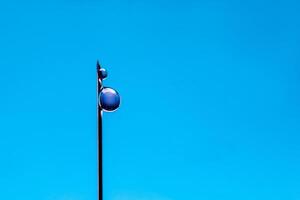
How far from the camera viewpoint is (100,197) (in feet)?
22.1

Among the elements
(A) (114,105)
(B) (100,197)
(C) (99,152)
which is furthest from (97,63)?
(B) (100,197)

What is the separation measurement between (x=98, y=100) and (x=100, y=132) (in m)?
0.49

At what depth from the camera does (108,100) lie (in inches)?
283

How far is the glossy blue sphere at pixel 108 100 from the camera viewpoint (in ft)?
23.5

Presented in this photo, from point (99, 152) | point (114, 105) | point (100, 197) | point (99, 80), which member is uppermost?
point (99, 80)

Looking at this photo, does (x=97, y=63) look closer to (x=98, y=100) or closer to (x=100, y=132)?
(x=98, y=100)

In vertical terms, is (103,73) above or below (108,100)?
above

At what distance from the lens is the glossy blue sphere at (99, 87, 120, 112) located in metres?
7.18

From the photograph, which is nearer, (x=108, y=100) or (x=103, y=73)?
(x=108, y=100)

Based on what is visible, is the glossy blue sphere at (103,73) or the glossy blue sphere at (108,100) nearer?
the glossy blue sphere at (108,100)

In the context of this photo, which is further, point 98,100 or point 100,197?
point 98,100

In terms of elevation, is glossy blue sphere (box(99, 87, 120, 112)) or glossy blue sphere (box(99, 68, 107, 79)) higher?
glossy blue sphere (box(99, 68, 107, 79))

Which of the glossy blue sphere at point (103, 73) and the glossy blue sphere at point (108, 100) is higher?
the glossy blue sphere at point (103, 73)

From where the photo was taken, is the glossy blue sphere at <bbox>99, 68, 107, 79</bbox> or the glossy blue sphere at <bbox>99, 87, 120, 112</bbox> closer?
the glossy blue sphere at <bbox>99, 87, 120, 112</bbox>
